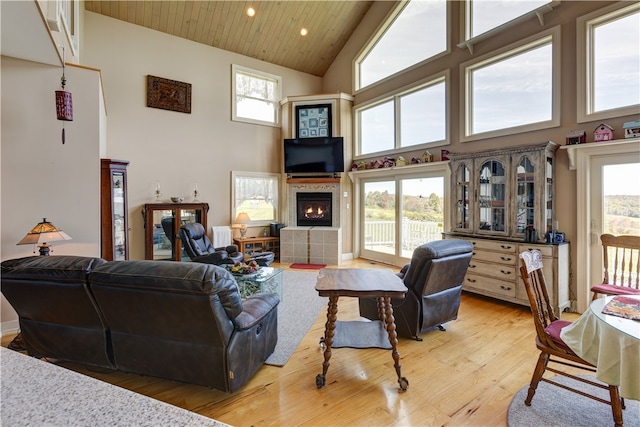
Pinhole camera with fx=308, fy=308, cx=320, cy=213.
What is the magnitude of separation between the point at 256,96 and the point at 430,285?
5958 mm

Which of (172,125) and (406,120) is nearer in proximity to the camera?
(406,120)

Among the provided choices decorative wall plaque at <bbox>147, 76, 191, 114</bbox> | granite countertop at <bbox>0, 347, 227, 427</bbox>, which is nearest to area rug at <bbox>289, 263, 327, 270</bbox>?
decorative wall plaque at <bbox>147, 76, 191, 114</bbox>

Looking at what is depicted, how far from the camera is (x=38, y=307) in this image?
7.36ft

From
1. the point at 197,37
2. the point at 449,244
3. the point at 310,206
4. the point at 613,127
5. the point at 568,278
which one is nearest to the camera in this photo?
the point at 449,244

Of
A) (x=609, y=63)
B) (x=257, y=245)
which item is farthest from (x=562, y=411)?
(x=257, y=245)

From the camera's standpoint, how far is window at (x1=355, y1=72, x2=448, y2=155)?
5.43 metres

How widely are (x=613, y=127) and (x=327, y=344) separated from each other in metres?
3.95

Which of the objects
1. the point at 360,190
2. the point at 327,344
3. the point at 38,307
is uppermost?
the point at 360,190

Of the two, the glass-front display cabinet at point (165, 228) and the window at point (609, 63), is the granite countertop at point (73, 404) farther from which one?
the glass-front display cabinet at point (165, 228)

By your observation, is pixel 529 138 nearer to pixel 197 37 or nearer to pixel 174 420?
pixel 174 420

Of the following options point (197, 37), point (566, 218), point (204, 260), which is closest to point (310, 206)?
point (204, 260)

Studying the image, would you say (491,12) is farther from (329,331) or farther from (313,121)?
(329,331)

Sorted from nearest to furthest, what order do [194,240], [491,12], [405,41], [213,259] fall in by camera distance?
[491,12], [213,259], [194,240], [405,41]

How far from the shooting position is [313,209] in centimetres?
708
